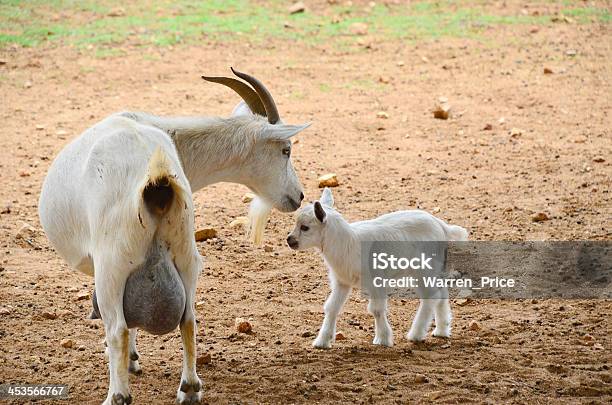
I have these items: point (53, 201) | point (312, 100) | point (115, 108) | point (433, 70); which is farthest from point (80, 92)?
point (53, 201)

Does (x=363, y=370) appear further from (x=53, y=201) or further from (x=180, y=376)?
(x=53, y=201)

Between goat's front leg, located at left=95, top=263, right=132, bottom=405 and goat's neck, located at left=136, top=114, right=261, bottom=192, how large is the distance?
4.39 feet

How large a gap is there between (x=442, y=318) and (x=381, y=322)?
42 cm

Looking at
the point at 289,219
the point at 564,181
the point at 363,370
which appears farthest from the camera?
the point at 564,181

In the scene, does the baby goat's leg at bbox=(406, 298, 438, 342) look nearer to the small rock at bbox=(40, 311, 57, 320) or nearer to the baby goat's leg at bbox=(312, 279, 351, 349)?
the baby goat's leg at bbox=(312, 279, 351, 349)

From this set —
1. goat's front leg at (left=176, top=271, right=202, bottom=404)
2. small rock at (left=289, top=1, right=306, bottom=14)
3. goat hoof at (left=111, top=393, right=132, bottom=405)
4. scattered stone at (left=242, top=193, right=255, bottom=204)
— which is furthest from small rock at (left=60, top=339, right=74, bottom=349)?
small rock at (left=289, top=1, right=306, bottom=14)

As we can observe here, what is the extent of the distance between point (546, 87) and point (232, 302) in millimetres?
6517

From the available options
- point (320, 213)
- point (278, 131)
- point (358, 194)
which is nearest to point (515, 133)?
point (358, 194)

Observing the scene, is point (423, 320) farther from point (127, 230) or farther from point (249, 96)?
point (127, 230)

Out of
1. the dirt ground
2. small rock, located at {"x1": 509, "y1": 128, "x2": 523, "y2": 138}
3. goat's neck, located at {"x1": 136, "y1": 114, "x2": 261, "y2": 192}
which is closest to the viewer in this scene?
the dirt ground

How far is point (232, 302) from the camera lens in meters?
6.99

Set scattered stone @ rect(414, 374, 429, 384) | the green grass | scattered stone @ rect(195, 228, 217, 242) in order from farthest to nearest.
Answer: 1. the green grass
2. scattered stone @ rect(195, 228, 217, 242)
3. scattered stone @ rect(414, 374, 429, 384)

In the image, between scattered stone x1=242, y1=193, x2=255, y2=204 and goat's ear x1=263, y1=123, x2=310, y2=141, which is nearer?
goat's ear x1=263, y1=123, x2=310, y2=141

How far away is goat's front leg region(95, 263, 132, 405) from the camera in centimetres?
475
